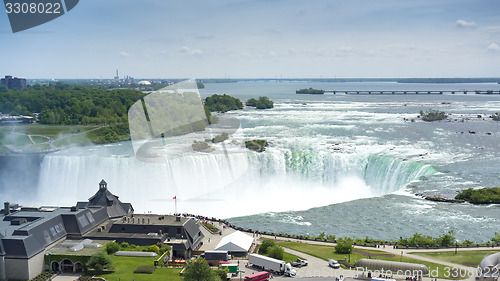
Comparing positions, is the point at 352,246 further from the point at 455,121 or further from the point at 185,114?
the point at 455,121

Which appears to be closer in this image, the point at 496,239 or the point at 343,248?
the point at 343,248

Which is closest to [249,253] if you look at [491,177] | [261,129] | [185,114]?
[491,177]

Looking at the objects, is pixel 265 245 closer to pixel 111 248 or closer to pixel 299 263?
pixel 299 263

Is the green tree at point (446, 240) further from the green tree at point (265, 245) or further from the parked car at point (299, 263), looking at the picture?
the green tree at point (265, 245)

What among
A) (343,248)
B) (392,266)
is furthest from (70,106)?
(392,266)

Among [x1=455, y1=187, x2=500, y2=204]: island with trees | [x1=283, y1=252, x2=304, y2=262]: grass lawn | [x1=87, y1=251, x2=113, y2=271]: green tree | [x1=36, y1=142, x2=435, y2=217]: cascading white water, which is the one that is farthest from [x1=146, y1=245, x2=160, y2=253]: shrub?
[x1=455, y1=187, x2=500, y2=204]: island with trees
